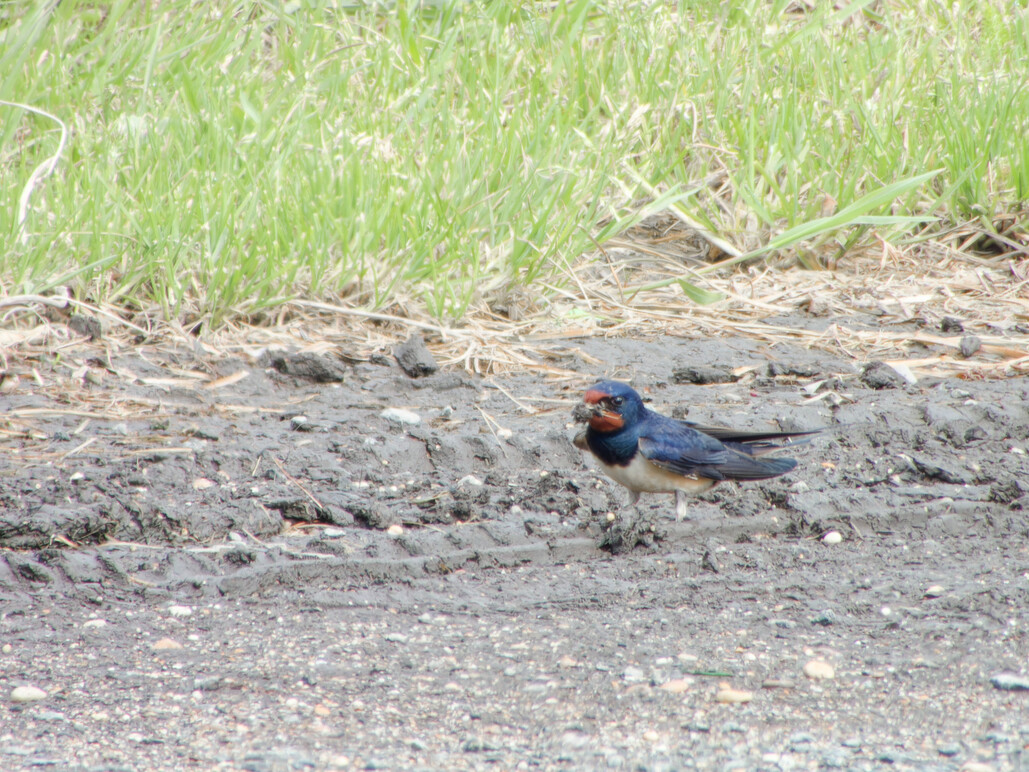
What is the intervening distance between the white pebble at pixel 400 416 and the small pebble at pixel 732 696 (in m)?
1.68

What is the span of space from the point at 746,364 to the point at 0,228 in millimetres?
2784

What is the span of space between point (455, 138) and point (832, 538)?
8.37 ft

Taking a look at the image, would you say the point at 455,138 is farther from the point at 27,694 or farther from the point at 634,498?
the point at 27,694

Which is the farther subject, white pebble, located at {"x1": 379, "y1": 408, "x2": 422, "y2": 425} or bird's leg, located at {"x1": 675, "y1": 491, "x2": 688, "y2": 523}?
white pebble, located at {"x1": 379, "y1": 408, "x2": 422, "y2": 425}

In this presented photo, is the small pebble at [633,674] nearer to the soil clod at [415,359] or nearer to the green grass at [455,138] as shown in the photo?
the soil clod at [415,359]

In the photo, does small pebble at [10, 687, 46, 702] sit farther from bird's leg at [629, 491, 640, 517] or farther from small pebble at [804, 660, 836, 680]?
bird's leg at [629, 491, 640, 517]

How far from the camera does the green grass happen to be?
162 inches

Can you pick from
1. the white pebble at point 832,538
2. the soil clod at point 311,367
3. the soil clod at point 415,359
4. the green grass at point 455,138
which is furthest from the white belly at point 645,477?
the green grass at point 455,138

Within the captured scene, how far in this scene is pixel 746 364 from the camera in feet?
13.7

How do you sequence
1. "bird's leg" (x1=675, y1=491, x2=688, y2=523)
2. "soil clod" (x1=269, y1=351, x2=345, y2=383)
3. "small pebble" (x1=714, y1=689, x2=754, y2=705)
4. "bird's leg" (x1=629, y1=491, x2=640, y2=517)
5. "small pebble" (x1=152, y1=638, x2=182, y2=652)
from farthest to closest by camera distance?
1. "soil clod" (x1=269, y1=351, x2=345, y2=383)
2. "bird's leg" (x1=629, y1=491, x2=640, y2=517)
3. "bird's leg" (x1=675, y1=491, x2=688, y2=523)
4. "small pebble" (x1=152, y1=638, x2=182, y2=652)
5. "small pebble" (x1=714, y1=689, x2=754, y2=705)

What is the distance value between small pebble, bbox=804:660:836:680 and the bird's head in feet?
3.21

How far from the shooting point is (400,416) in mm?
3535

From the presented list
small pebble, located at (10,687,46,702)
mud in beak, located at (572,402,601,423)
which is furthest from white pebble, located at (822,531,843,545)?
small pebble, located at (10,687,46,702)

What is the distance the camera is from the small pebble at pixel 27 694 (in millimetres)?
2008
